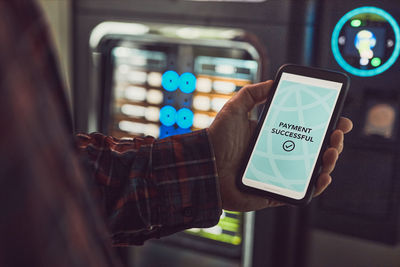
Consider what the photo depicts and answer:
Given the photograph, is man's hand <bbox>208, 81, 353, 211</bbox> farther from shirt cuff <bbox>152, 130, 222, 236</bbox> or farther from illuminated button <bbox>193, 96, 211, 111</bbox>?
illuminated button <bbox>193, 96, 211, 111</bbox>

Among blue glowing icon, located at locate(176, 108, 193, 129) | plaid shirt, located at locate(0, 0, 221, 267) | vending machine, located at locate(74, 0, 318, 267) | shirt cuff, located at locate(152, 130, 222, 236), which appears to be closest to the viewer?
plaid shirt, located at locate(0, 0, 221, 267)

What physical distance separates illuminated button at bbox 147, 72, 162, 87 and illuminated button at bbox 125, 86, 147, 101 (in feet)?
0.09

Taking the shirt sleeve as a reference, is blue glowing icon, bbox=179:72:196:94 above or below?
above

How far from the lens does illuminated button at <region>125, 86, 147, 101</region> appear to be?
110cm

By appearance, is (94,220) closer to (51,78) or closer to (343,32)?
(51,78)

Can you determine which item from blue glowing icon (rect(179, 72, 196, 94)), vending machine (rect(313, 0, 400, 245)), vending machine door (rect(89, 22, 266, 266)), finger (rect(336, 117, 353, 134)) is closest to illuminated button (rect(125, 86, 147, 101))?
vending machine door (rect(89, 22, 266, 266))

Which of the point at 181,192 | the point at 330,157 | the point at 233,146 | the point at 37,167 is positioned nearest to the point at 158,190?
the point at 181,192

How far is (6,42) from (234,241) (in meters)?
0.92

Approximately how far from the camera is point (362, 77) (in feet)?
2.81

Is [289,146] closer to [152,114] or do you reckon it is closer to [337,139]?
[337,139]

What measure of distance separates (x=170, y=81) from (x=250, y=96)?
397mm

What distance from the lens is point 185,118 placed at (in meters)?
1.06

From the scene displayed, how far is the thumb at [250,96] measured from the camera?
69 centimetres

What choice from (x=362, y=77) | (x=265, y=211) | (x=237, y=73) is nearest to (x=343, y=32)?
(x=362, y=77)
